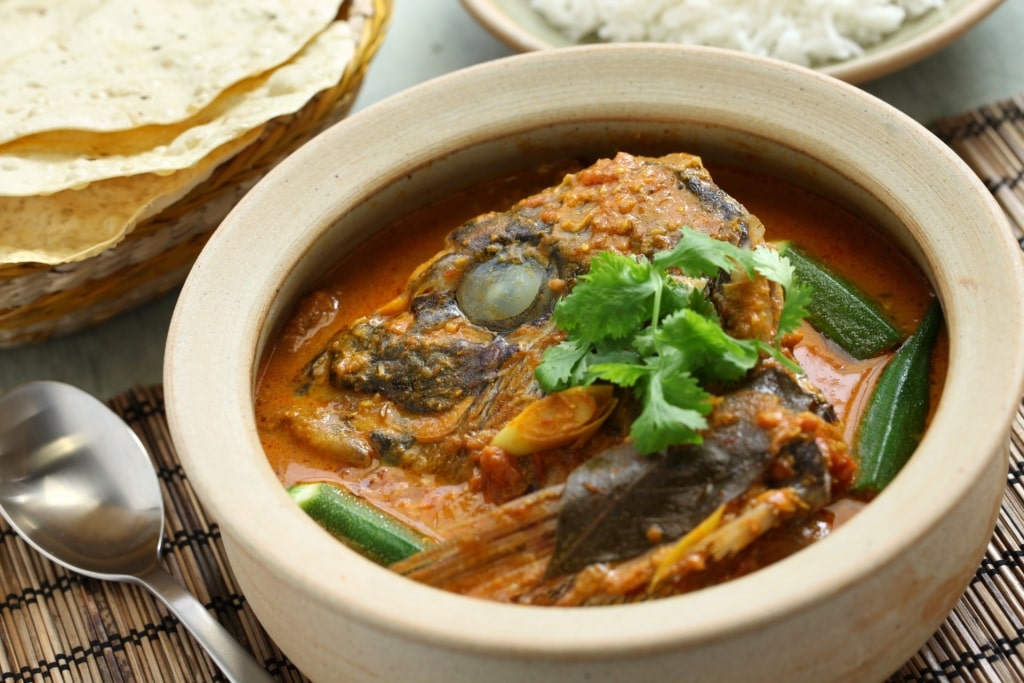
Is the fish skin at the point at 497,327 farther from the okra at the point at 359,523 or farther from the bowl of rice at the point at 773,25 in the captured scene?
the bowl of rice at the point at 773,25

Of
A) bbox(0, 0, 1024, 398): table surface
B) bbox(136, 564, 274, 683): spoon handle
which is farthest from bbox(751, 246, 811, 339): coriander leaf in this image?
bbox(0, 0, 1024, 398): table surface

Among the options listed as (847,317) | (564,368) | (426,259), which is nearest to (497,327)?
(564,368)

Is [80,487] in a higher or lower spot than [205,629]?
higher

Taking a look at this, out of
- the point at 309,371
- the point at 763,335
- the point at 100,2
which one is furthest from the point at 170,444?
the point at 763,335

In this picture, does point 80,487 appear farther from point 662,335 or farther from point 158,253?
point 662,335

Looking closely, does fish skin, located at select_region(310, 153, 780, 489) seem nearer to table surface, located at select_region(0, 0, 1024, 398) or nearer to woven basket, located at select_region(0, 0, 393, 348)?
woven basket, located at select_region(0, 0, 393, 348)

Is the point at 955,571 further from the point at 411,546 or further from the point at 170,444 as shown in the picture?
the point at 170,444

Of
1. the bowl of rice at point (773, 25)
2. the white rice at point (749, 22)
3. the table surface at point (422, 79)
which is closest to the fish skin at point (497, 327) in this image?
the table surface at point (422, 79)
